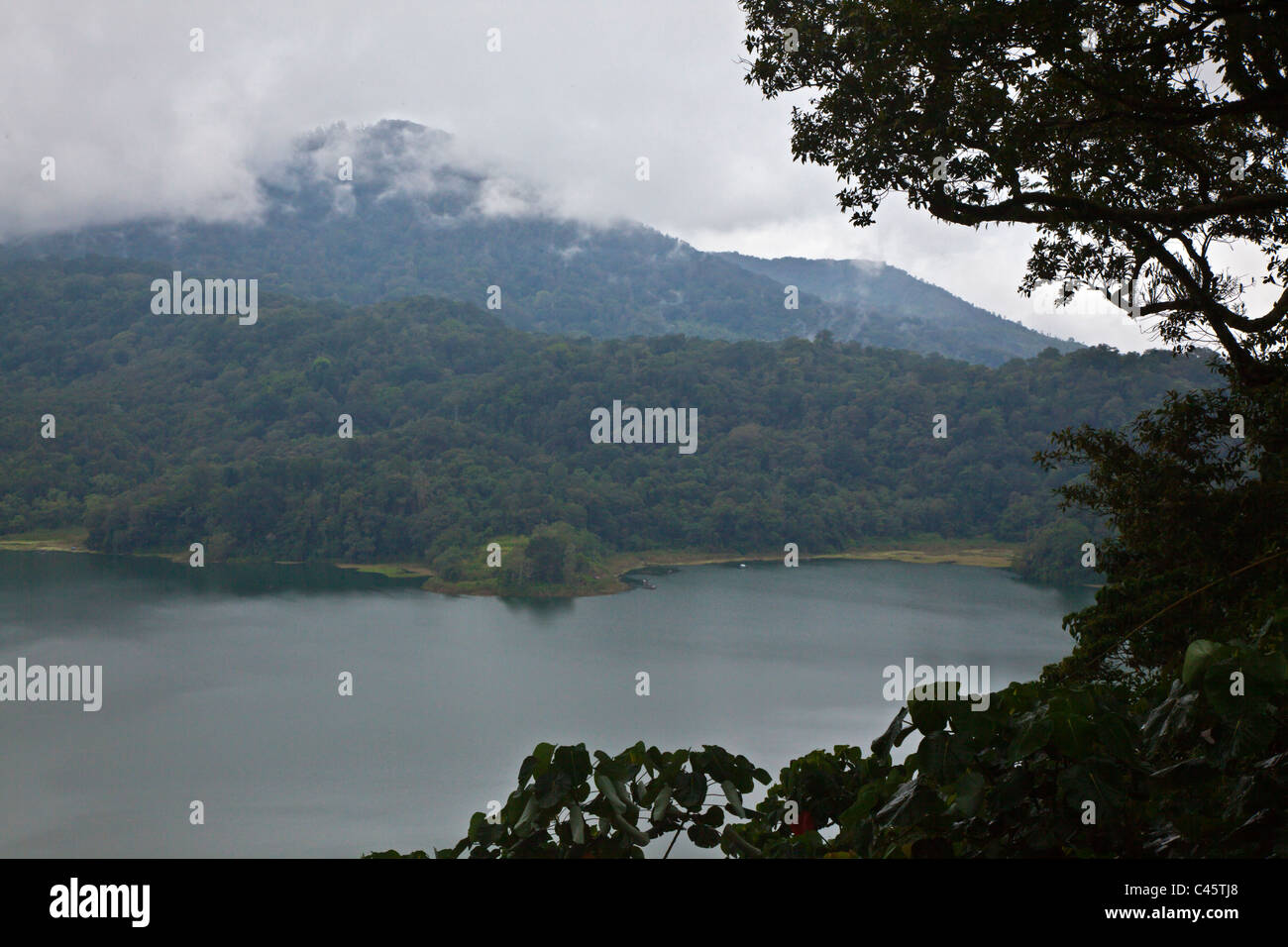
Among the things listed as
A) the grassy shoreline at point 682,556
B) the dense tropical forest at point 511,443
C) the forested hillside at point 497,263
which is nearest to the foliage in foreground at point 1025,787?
the dense tropical forest at point 511,443

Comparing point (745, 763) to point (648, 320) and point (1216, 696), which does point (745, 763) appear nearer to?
point (1216, 696)

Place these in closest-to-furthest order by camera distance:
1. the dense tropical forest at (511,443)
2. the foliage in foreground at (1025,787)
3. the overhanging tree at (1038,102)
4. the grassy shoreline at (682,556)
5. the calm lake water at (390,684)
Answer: the foliage in foreground at (1025,787), the overhanging tree at (1038,102), the calm lake water at (390,684), the grassy shoreline at (682,556), the dense tropical forest at (511,443)

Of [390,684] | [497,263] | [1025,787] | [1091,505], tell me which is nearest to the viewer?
[1025,787]

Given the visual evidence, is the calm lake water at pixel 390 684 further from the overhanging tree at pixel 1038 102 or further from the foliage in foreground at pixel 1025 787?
the foliage in foreground at pixel 1025 787

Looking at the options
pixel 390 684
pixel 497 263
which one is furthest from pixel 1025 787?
pixel 497 263

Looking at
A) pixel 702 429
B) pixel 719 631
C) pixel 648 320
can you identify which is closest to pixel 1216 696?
pixel 719 631

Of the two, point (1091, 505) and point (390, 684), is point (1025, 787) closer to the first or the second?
point (1091, 505)

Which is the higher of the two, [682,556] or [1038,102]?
[1038,102]
